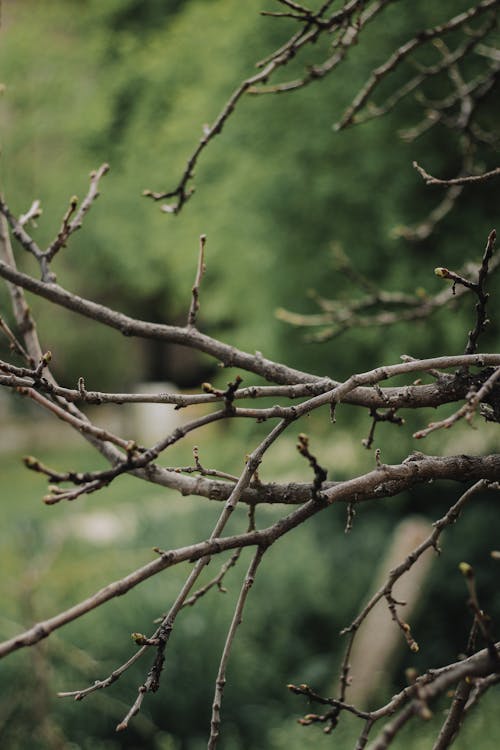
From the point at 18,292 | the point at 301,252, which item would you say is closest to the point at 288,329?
the point at 301,252

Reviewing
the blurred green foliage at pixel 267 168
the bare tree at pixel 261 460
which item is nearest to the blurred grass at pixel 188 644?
the blurred green foliage at pixel 267 168

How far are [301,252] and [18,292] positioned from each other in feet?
10.6

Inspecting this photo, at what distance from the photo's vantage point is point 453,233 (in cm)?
409

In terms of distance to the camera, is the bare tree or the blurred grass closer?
the bare tree

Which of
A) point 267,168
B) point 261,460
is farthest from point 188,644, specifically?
point 261,460

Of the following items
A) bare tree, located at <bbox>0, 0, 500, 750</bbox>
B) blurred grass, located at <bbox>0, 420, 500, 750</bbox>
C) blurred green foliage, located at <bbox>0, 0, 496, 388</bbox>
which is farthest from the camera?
blurred green foliage, located at <bbox>0, 0, 496, 388</bbox>

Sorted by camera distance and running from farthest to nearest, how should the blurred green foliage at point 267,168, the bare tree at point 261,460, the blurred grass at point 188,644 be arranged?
the blurred green foliage at point 267,168, the blurred grass at point 188,644, the bare tree at point 261,460

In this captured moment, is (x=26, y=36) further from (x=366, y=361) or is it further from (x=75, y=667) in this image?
(x=75, y=667)

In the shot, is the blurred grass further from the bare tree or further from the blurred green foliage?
the bare tree

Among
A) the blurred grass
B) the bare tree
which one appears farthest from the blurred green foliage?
the bare tree

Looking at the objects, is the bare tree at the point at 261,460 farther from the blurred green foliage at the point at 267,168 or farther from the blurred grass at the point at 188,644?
the blurred green foliage at the point at 267,168

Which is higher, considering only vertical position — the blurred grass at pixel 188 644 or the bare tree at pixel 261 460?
the blurred grass at pixel 188 644

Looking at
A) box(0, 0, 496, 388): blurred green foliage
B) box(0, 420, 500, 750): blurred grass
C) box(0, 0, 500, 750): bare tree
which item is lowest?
box(0, 0, 500, 750): bare tree

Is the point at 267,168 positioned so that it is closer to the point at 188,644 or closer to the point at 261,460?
the point at 188,644
